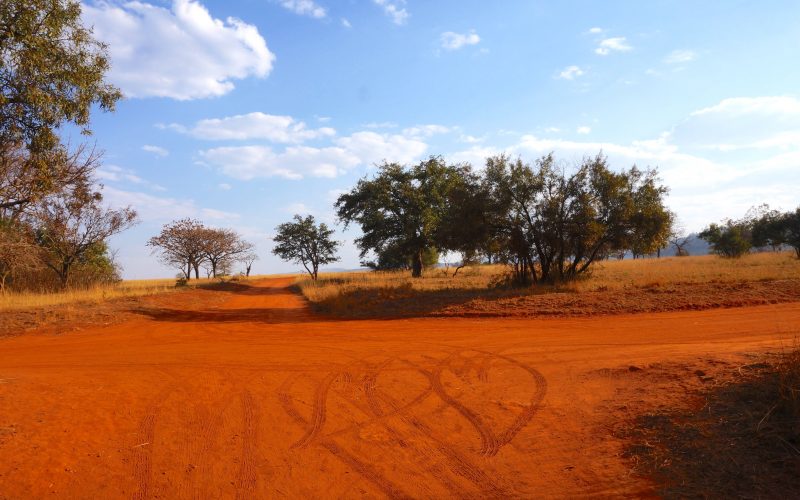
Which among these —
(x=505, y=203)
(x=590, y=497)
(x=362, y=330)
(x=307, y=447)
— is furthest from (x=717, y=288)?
(x=307, y=447)

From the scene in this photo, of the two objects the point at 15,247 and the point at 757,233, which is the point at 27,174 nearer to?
the point at 15,247

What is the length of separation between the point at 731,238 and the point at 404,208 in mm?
31801

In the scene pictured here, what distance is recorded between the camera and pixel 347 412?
20.7 ft

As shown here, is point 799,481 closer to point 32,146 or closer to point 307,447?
point 307,447

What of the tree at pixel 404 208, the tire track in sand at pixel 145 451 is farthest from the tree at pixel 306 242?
the tire track in sand at pixel 145 451

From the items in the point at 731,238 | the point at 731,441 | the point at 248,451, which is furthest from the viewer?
the point at 731,238

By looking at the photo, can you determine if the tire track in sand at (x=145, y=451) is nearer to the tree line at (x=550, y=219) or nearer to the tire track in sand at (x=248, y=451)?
the tire track in sand at (x=248, y=451)

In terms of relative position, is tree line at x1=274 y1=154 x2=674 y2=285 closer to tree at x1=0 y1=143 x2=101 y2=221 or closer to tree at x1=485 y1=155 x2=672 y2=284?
tree at x1=485 y1=155 x2=672 y2=284

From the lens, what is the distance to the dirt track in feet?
15.1

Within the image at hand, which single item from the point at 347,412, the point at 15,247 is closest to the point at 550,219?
the point at 347,412

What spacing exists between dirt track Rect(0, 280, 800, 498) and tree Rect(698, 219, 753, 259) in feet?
119

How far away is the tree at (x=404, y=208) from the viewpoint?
35625mm

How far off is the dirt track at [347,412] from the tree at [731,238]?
36.4 metres

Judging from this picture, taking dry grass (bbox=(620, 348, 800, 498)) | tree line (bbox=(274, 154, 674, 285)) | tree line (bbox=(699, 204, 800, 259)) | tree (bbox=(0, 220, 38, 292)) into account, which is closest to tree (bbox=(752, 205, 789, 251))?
tree line (bbox=(699, 204, 800, 259))
